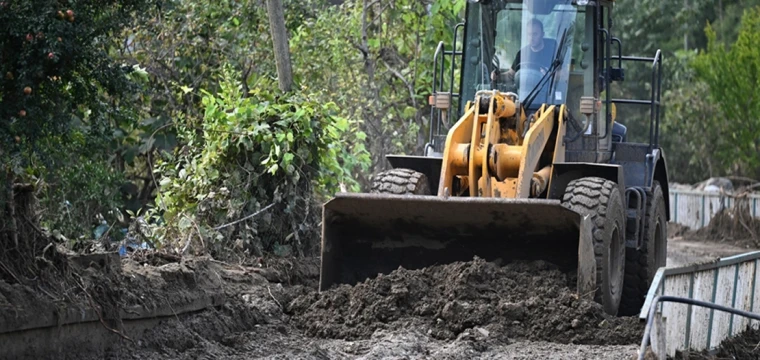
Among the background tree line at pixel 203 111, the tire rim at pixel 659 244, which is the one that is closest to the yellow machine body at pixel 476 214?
the background tree line at pixel 203 111

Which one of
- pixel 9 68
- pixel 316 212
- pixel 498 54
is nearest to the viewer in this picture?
pixel 9 68

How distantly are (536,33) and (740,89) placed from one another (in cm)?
2616

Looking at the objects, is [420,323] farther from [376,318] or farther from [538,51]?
[538,51]

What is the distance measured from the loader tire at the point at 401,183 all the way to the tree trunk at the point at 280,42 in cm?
321

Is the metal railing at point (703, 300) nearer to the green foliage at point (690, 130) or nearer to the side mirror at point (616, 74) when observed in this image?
the side mirror at point (616, 74)

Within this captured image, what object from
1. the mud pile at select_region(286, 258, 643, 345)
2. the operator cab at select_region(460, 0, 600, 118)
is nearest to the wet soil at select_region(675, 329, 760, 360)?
the mud pile at select_region(286, 258, 643, 345)

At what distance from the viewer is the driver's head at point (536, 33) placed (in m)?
11.2

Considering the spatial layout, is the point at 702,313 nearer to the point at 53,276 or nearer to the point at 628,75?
the point at 53,276

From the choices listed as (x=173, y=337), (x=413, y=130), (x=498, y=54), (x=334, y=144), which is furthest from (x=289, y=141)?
(x=413, y=130)

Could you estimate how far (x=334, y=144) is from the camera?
13.1m

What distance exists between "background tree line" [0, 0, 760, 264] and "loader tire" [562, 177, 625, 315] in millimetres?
3304

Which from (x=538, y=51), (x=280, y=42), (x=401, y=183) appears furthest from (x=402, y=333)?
(x=280, y=42)

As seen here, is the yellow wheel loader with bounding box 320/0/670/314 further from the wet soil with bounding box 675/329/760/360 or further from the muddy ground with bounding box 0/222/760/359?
the wet soil with bounding box 675/329/760/360

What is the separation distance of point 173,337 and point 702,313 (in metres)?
4.08
